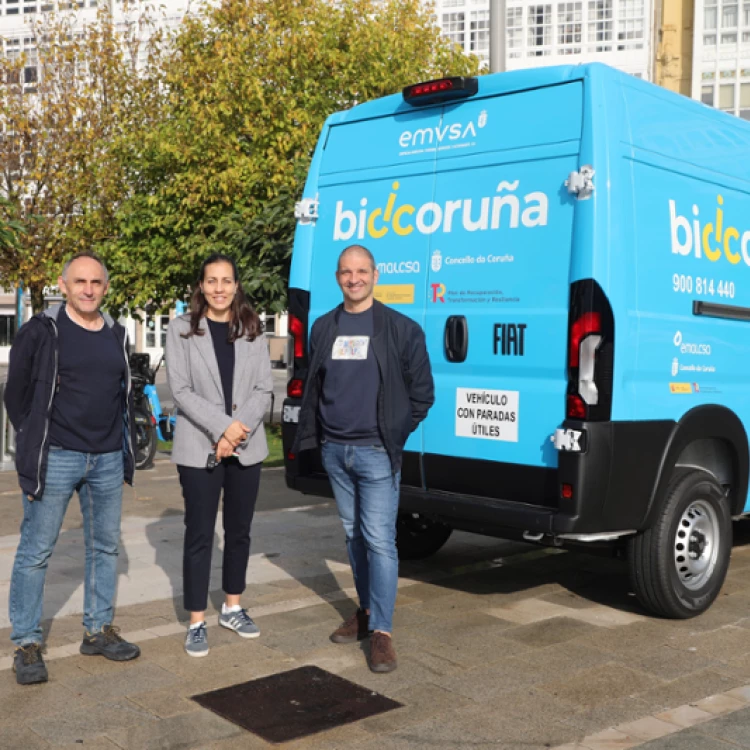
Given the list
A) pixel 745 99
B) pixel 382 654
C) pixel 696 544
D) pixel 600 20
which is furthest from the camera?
pixel 600 20

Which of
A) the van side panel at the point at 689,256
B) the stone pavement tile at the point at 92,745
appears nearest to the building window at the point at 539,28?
the van side panel at the point at 689,256

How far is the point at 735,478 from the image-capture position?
19.2 feet

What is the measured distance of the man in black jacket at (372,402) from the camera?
4766 mm

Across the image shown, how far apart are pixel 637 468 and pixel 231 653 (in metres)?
2.08

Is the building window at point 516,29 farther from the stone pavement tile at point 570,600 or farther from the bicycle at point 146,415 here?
the stone pavement tile at point 570,600

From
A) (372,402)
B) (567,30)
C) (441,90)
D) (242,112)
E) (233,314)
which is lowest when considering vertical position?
(372,402)

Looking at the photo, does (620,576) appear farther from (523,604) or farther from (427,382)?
(427,382)

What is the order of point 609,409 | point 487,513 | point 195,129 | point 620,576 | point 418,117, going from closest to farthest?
1. point 609,409
2. point 487,513
3. point 418,117
4. point 620,576
5. point 195,129

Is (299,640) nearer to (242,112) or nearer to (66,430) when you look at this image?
(66,430)

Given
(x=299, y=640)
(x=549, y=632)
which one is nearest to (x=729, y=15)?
(x=549, y=632)

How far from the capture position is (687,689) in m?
4.43

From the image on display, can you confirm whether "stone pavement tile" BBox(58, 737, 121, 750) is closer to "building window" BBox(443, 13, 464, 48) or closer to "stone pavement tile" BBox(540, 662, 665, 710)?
"stone pavement tile" BBox(540, 662, 665, 710)

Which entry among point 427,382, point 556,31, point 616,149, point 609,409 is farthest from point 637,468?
point 556,31

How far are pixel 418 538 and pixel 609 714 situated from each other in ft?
9.16
